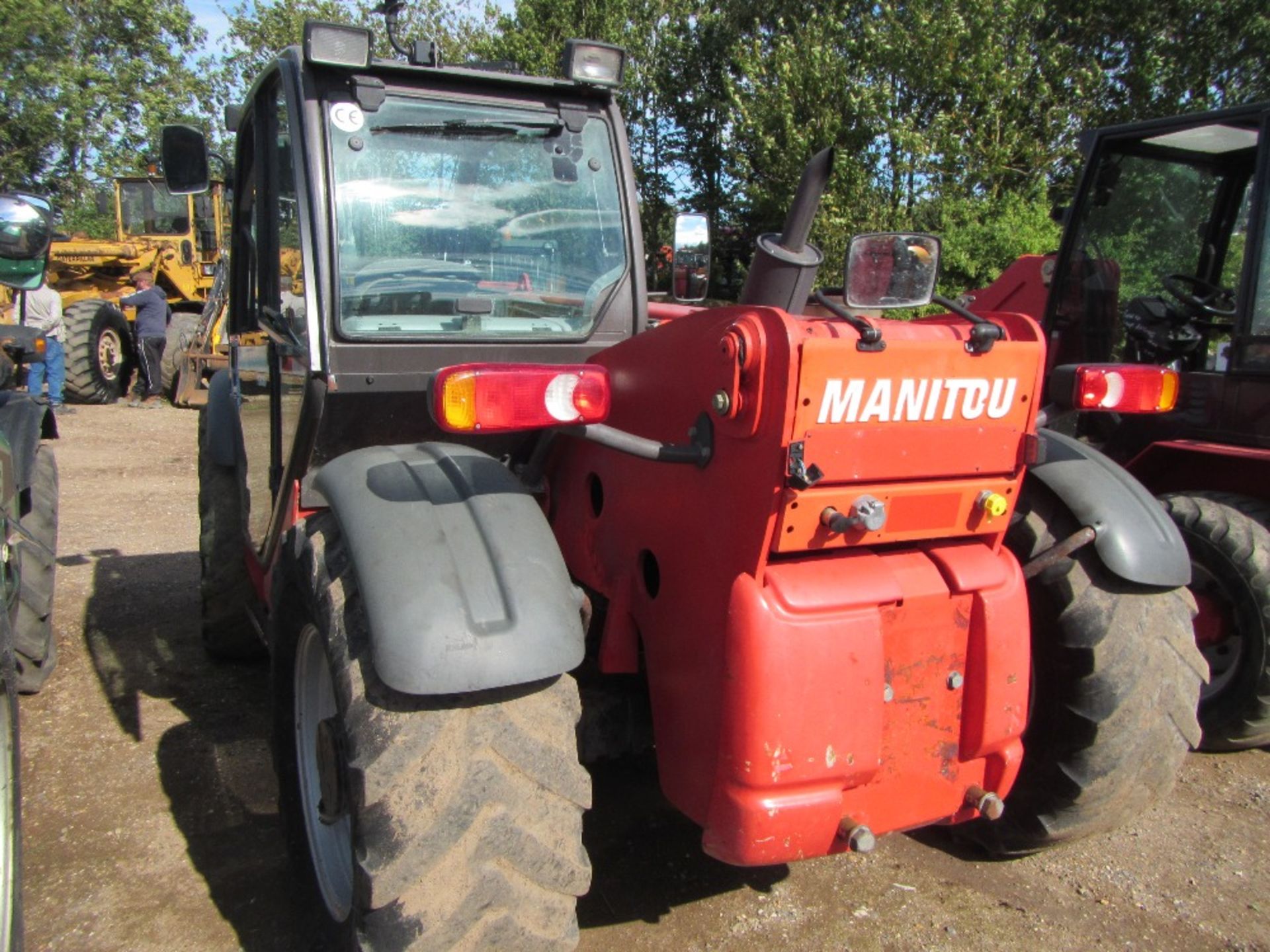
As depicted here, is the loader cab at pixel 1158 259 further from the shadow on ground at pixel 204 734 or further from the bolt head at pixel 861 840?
the shadow on ground at pixel 204 734

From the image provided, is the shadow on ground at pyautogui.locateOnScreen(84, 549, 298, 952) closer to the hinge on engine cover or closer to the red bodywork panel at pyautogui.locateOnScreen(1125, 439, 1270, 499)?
the hinge on engine cover

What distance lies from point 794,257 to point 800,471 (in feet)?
1.86

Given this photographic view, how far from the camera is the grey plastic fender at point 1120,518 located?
8.10ft

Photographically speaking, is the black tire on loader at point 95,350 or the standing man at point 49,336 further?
the black tire on loader at point 95,350

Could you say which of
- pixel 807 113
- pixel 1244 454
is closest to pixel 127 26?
pixel 807 113

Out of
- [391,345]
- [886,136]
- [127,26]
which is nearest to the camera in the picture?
[391,345]

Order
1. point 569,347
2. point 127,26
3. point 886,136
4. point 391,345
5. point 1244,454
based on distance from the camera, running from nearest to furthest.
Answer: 1. point 391,345
2. point 569,347
3. point 1244,454
4. point 886,136
5. point 127,26

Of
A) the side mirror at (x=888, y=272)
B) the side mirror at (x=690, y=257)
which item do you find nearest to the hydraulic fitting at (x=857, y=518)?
the side mirror at (x=888, y=272)

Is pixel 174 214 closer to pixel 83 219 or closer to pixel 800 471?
pixel 800 471

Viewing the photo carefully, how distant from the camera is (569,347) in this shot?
288 cm

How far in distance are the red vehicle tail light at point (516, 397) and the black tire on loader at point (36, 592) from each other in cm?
278

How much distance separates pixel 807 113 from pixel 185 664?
1398cm

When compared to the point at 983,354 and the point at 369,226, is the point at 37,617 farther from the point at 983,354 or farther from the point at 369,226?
the point at 983,354

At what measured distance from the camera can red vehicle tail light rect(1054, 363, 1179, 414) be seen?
251 cm
